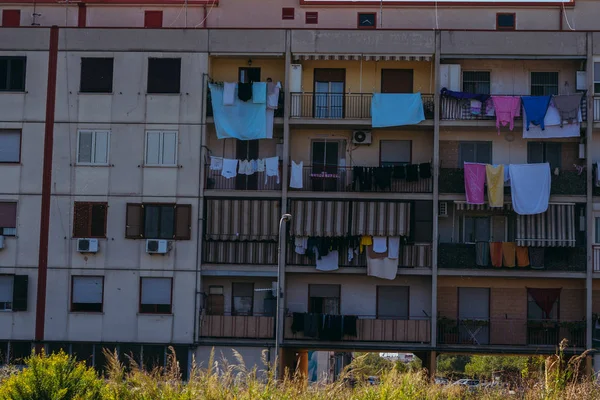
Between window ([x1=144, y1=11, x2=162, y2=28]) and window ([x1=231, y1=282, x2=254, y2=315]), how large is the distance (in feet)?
37.7

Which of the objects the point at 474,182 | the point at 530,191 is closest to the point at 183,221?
the point at 474,182

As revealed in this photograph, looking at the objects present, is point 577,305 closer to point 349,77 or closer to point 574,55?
point 574,55

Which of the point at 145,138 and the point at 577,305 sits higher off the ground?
the point at 145,138

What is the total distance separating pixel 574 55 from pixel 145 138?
16702 millimetres

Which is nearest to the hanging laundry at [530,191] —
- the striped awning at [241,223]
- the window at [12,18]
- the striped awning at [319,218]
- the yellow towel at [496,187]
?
the yellow towel at [496,187]

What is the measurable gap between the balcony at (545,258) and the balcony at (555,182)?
7.00ft

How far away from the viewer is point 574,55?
133ft

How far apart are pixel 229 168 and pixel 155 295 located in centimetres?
563

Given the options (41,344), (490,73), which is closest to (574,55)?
(490,73)

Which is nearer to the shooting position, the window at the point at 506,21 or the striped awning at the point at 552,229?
the striped awning at the point at 552,229

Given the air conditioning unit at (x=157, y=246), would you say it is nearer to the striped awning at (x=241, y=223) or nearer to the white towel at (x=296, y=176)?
the striped awning at (x=241, y=223)

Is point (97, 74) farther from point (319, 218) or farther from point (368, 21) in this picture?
point (368, 21)

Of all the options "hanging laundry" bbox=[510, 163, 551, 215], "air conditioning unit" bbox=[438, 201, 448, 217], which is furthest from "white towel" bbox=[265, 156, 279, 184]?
"hanging laundry" bbox=[510, 163, 551, 215]

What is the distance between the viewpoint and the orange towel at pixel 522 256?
4034cm
